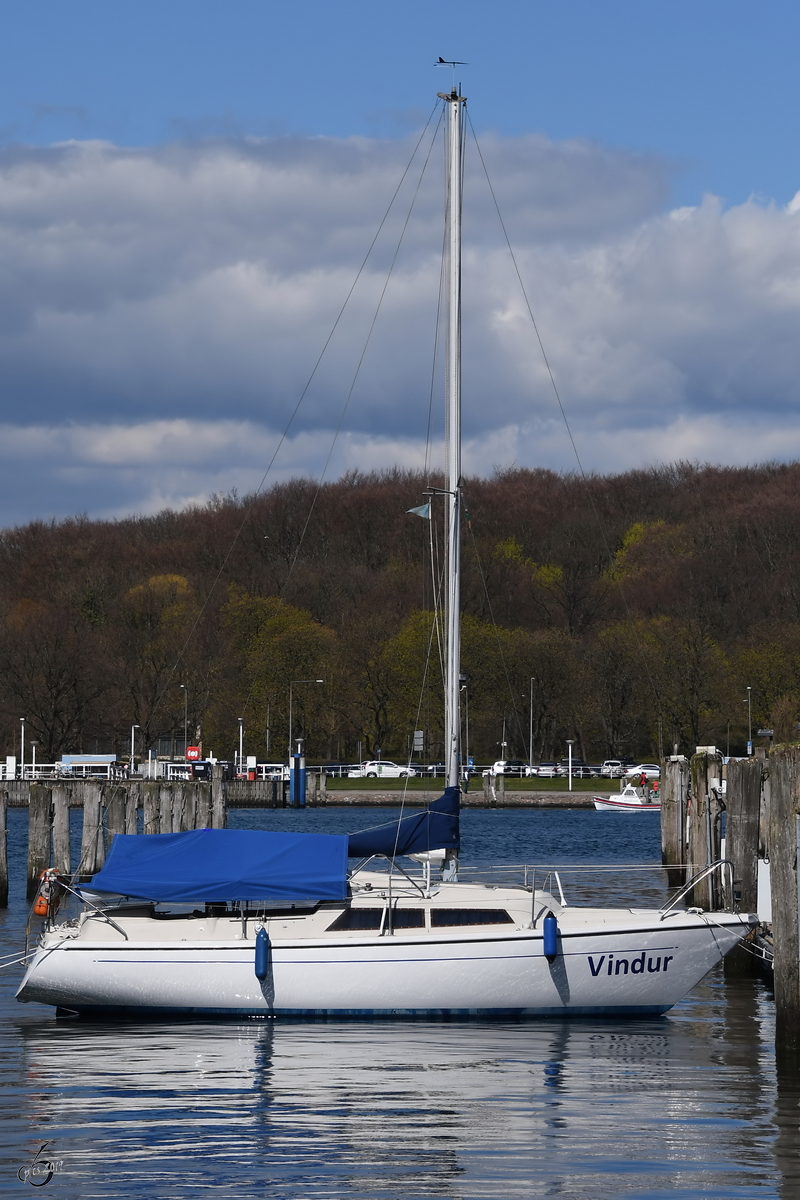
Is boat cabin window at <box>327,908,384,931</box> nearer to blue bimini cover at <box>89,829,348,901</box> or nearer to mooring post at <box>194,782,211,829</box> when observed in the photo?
blue bimini cover at <box>89,829,348,901</box>

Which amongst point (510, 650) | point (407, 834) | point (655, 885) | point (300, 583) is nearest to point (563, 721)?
point (510, 650)

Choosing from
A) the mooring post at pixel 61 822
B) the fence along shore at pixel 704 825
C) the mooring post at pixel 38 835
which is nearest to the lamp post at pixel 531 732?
the fence along shore at pixel 704 825

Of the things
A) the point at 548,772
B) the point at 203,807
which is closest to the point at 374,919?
the point at 203,807

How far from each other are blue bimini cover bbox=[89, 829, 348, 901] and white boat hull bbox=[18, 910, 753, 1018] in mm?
764

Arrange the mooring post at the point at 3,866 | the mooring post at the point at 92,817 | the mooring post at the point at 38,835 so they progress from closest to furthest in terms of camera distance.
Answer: the mooring post at the point at 3,866 → the mooring post at the point at 38,835 → the mooring post at the point at 92,817

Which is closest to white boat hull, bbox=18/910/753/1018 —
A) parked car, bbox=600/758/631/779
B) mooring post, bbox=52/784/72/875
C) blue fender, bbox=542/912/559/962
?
blue fender, bbox=542/912/559/962

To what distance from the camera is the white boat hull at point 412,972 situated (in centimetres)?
2155

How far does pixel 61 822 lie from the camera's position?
36.8 m

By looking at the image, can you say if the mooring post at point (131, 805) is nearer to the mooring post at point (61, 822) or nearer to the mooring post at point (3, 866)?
the mooring post at point (61, 822)

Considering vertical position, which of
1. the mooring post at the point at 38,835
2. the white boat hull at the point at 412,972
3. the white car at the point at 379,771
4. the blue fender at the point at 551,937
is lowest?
the white boat hull at the point at 412,972

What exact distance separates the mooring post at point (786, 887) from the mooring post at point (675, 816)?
66.1ft

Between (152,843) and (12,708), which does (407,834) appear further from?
(12,708)

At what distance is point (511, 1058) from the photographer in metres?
19.5

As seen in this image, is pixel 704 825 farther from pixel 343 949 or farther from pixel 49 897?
pixel 49 897
